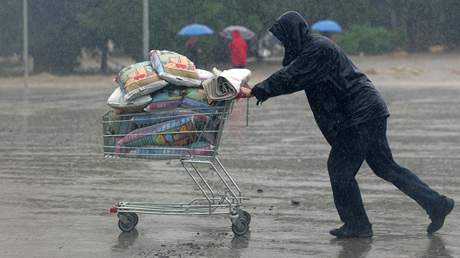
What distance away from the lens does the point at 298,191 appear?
11719 millimetres

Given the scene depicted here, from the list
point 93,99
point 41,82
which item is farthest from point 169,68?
point 41,82

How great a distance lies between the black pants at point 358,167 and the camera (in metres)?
8.87

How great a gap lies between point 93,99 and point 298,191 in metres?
19.3

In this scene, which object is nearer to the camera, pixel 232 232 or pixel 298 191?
pixel 232 232

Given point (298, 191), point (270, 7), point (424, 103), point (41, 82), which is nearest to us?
point (298, 191)

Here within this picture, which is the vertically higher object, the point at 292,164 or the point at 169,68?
the point at 169,68

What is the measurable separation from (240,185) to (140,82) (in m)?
3.46

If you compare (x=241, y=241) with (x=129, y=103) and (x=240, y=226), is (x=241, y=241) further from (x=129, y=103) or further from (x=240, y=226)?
(x=129, y=103)

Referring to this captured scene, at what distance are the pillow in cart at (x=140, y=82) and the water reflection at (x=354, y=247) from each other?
5.81 ft

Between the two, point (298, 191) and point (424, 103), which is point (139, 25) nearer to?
point (424, 103)

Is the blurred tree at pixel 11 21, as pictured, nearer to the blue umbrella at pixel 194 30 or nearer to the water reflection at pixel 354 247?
the blue umbrella at pixel 194 30

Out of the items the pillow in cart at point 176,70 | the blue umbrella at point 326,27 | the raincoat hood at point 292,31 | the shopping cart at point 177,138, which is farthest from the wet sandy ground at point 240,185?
the blue umbrella at point 326,27

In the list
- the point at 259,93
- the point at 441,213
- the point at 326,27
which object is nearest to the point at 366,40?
the point at 326,27

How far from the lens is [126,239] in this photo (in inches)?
356
